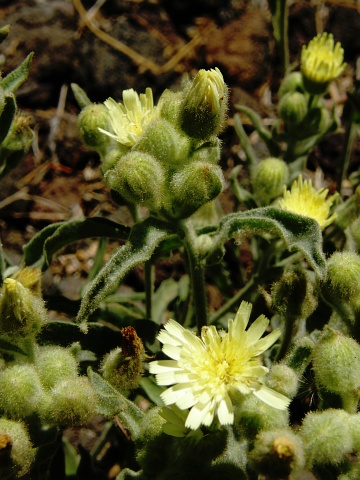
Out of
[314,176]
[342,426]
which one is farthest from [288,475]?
[314,176]

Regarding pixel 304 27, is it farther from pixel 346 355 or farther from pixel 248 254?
pixel 346 355

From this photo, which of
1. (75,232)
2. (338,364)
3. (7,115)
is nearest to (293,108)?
(75,232)

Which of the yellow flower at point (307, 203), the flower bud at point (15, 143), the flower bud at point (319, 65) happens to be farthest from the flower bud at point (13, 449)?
the flower bud at point (319, 65)

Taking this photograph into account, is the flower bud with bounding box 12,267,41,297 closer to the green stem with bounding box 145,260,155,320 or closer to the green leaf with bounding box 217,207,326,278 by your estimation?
the green stem with bounding box 145,260,155,320

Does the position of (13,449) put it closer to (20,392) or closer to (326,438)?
(20,392)

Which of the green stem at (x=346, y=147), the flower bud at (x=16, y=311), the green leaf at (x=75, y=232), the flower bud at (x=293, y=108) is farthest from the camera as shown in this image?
the green stem at (x=346, y=147)

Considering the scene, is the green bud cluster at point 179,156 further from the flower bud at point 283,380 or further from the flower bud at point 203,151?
the flower bud at point 283,380

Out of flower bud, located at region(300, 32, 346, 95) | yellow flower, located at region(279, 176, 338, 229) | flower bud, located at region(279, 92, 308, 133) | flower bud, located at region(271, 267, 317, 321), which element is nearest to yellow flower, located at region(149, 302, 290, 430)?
flower bud, located at region(271, 267, 317, 321)
